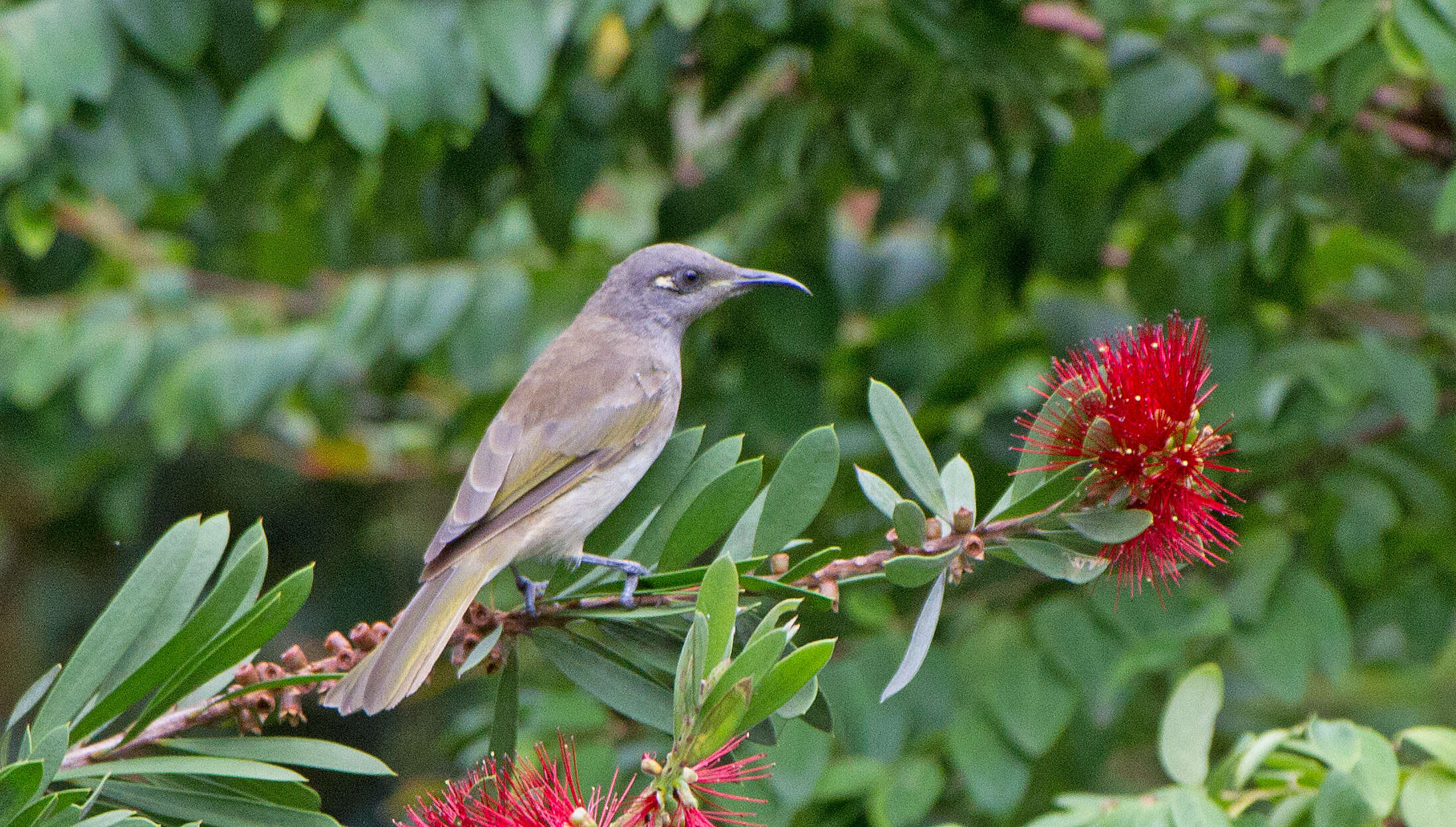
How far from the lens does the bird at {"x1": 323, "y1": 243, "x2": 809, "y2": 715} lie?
205 centimetres

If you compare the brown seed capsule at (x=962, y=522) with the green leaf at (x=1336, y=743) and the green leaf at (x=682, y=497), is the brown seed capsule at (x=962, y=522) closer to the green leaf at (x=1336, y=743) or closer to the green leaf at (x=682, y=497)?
the green leaf at (x=682, y=497)

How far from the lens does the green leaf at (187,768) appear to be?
1655mm

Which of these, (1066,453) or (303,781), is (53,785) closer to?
(303,781)

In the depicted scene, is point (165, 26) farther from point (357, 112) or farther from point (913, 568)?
point (913, 568)

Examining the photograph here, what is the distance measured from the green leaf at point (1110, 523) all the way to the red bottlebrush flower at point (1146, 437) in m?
0.04

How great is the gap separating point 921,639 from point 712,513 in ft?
1.27

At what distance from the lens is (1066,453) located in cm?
181

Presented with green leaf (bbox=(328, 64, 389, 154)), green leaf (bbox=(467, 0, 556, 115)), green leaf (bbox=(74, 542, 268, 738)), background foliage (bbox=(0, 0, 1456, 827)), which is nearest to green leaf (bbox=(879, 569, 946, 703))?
green leaf (bbox=(74, 542, 268, 738))

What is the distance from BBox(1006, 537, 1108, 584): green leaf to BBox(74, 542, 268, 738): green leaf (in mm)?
1072

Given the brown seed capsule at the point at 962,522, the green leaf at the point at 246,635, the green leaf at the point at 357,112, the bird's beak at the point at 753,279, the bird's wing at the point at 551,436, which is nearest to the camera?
the green leaf at the point at 246,635

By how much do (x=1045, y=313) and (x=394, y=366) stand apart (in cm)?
255

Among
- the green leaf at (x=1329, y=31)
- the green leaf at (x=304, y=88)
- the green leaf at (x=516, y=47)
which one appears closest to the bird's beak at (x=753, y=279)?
the green leaf at (x=516, y=47)

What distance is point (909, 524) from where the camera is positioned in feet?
5.82

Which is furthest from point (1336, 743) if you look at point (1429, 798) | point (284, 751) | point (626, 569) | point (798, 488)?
point (284, 751)
